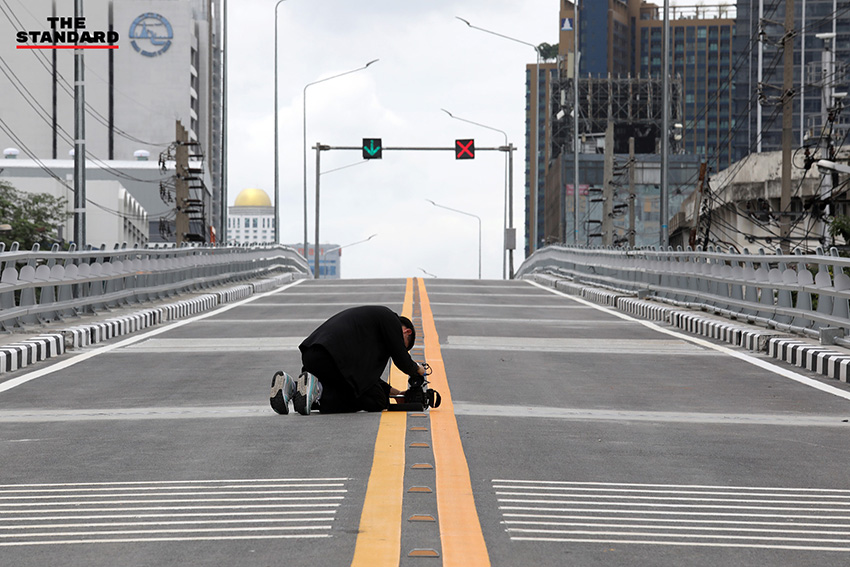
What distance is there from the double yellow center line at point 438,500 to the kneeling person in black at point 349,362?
29cm

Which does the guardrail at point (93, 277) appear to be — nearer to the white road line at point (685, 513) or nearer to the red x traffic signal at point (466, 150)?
the white road line at point (685, 513)

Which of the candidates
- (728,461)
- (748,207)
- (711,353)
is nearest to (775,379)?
(711,353)

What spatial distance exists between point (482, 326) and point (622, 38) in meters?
172

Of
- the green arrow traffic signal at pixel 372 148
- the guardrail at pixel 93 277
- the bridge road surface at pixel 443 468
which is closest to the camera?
the bridge road surface at pixel 443 468

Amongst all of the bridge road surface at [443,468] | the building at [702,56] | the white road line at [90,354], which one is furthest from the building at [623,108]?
the bridge road surface at [443,468]

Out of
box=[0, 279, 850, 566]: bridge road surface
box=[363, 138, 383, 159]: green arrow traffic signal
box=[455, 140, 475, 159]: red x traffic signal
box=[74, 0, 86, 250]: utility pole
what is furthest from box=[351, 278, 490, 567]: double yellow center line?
box=[363, 138, 383, 159]: green arrow traffic signal

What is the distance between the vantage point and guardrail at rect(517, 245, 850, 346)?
14.3 meters

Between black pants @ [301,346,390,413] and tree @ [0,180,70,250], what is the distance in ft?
230

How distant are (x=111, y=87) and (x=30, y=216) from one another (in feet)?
153

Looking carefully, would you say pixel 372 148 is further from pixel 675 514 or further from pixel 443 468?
pixel 675 514

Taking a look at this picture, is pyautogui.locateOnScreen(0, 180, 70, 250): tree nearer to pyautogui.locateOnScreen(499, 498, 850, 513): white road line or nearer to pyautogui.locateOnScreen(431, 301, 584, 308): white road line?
pyautogui.locateOnScreen(431, 301, 584, 308): white road line

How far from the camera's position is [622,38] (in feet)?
607

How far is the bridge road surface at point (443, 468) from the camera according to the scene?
5.38m

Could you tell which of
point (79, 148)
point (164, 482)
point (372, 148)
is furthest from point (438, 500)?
point (372, 148)
